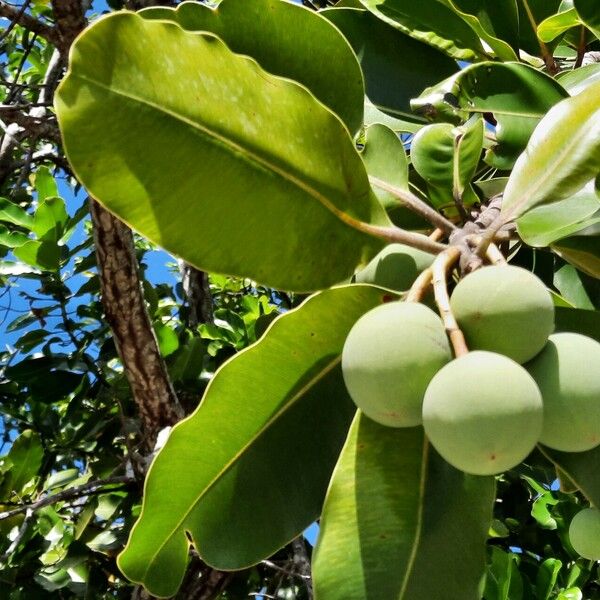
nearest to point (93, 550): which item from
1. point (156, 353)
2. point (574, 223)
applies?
point (156, 353)

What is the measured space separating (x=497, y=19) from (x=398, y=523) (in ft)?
2.78

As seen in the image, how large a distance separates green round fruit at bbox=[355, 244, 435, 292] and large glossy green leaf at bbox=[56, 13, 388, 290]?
4 centimetres

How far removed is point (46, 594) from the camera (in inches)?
92.0

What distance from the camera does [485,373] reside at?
0.69 m

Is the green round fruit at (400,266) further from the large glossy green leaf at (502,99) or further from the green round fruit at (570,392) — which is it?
the large glossy green leaf at (502,99)

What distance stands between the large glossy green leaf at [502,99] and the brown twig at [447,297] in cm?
41

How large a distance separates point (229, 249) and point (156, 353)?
1253mm

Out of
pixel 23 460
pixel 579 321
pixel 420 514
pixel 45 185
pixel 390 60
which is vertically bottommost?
pixel 23 460

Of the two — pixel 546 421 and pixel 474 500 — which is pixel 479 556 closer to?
pixel 474 500

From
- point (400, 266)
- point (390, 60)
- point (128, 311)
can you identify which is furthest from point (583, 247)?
point (128, 311)

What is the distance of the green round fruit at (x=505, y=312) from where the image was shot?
0.75 metres

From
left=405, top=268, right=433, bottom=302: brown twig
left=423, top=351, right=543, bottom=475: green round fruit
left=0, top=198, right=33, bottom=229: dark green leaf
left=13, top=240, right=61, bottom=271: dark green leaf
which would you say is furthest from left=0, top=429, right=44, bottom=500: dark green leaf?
left=423, top=351, right=543, bottom=475: green round fruit

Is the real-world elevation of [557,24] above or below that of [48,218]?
above

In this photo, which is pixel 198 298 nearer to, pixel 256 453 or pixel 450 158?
pixel 450 158
